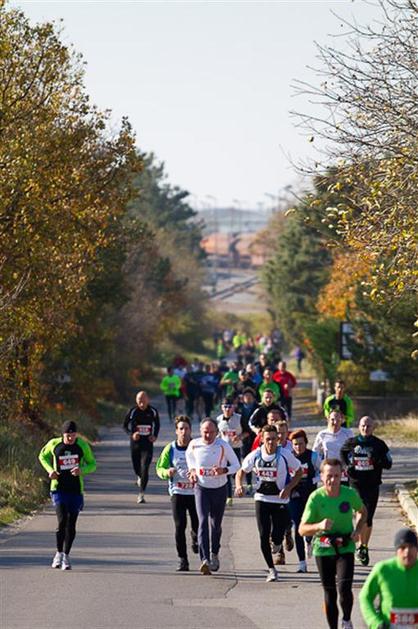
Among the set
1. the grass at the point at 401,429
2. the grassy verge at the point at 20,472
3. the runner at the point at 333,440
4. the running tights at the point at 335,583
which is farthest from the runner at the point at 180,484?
the grass at the point at 401,429

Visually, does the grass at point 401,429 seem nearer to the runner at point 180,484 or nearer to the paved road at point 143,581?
the paved road at point 143,581

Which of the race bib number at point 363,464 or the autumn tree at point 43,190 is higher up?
the autumn tree at point 43,190

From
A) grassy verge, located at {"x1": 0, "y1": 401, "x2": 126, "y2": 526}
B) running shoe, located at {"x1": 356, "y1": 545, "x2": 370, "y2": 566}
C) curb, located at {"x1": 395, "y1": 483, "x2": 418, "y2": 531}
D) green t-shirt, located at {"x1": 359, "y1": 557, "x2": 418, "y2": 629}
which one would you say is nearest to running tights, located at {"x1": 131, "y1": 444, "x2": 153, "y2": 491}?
grassy verge, located at {"x1": 0, "y1": 401, "x2": 126, "y2": 526}

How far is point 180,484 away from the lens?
16.4 m

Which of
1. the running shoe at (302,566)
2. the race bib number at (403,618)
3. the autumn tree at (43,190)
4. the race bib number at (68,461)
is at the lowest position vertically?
the running shoe at (302,566)

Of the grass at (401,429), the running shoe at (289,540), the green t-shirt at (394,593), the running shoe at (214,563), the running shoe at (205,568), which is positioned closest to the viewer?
the green t-shirt at (394,593)

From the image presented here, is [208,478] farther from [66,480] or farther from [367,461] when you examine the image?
[367,461]

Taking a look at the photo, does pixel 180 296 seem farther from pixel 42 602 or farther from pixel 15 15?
pixel 42 602

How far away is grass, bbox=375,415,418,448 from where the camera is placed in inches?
1375

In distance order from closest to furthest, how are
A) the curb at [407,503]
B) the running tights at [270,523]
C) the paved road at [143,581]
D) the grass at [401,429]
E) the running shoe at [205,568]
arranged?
1. the paved road at [143,581]
2. the running tights at [270,523]
3. the running shoe at [205,568]
4. the curb at [407,503]
5. the grass at [401,429]

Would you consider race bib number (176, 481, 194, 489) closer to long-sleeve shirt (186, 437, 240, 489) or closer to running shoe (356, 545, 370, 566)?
long-sleeve shirt (186, 437, 240, 489)

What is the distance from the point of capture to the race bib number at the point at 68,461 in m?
16.4

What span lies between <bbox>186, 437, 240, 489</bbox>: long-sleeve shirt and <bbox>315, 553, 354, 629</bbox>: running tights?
4.04 m

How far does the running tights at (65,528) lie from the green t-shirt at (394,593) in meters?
7.81
